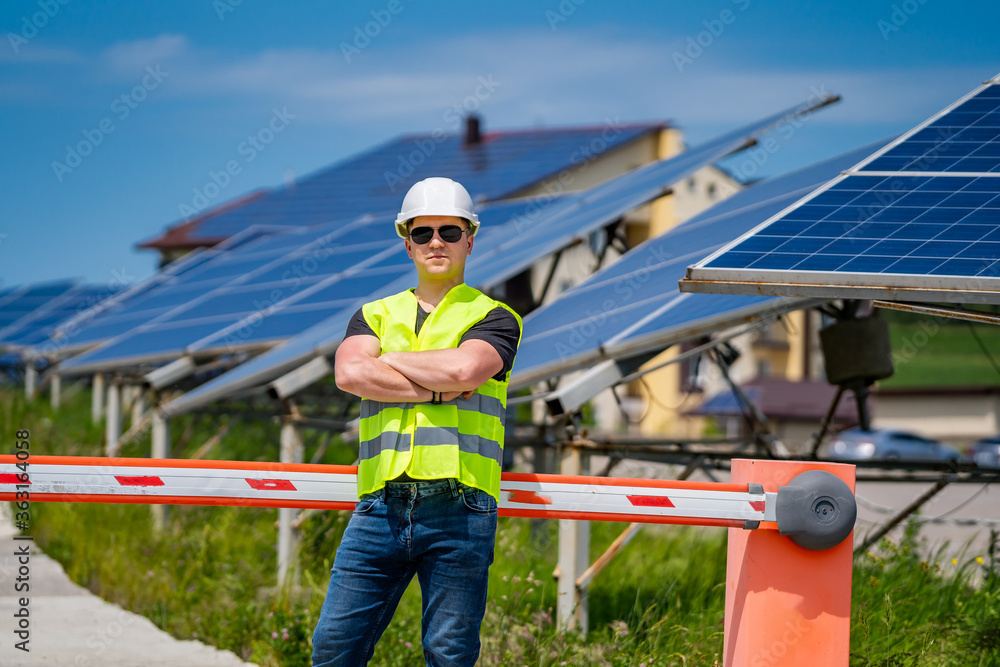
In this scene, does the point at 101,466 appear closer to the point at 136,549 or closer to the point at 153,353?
the point at 136,549

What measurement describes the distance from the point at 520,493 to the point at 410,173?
113ft

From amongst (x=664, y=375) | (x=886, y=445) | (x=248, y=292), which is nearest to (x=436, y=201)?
(x=248, y=292)

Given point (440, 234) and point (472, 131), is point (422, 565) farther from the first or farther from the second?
point (472, 131)

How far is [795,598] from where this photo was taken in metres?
4.32

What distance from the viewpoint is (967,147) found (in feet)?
20.2

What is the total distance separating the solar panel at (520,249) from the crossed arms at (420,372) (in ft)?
19.9

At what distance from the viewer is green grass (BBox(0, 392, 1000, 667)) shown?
19.0 feet

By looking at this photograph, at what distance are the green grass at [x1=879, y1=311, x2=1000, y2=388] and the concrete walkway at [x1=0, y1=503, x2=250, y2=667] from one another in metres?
68.3

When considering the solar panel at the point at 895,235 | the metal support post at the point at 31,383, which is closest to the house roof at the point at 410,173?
the metal support post at the point at 31,383

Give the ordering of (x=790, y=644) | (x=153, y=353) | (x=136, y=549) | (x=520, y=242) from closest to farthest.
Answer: (x=790, y=644) → (x=136, y=549) → (x=520, y=242) → (x=153, y=353)

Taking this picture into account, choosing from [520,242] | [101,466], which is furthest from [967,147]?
[520,242]

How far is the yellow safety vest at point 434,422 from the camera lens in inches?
152

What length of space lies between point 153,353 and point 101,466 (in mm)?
10270

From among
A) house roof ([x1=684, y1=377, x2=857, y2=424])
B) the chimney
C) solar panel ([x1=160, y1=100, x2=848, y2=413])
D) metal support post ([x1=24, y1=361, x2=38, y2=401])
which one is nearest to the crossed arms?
solar panel ([x1=160, y1=100, x2=848, y2=413])
